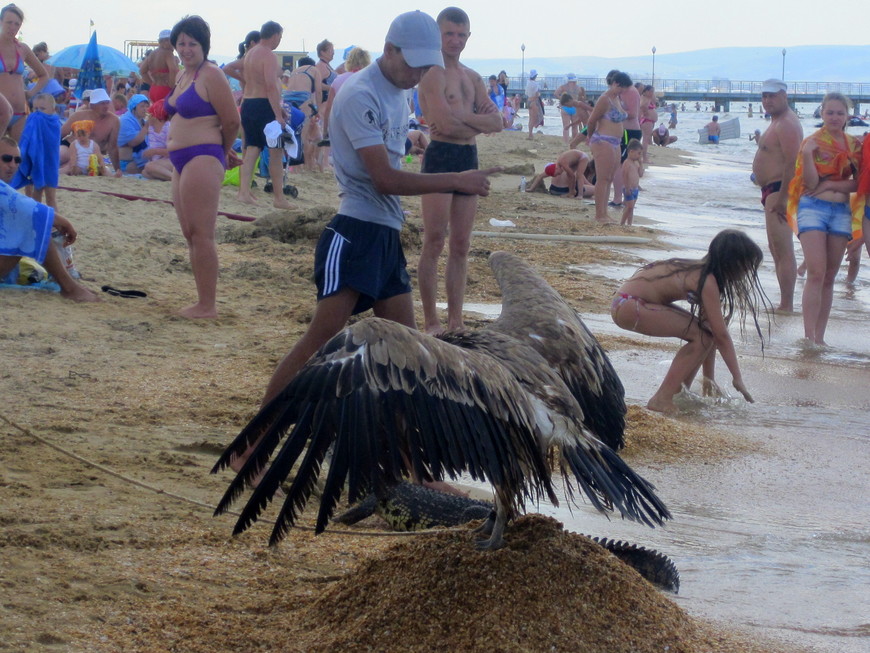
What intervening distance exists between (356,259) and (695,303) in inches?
109

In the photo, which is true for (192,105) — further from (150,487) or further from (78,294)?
(150,487)

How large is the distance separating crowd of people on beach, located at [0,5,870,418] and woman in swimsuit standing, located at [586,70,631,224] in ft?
13.5

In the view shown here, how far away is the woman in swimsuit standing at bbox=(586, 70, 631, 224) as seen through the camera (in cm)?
1281

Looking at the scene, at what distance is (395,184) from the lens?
403 centimetres

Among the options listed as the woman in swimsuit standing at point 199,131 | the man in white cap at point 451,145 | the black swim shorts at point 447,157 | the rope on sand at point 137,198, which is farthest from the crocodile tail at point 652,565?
the rope on sand at point 137,198

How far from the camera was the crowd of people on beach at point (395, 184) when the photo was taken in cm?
412

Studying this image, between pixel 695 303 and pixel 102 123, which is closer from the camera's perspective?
pixel 695 303

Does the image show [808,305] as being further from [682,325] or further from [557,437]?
[557,437]

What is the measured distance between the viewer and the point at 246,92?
451 inches

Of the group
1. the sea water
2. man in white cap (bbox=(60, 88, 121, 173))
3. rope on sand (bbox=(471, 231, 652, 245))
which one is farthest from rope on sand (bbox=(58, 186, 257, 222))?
the sea water

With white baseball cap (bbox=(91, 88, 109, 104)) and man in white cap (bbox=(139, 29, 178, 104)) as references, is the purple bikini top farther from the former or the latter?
white baseball cap (bbox=(91, 88, 109, 104))

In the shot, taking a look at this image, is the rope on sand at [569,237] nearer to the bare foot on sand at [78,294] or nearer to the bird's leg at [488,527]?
the bare foot on sand at [78,294]

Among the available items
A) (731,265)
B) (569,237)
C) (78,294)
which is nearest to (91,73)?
(569,237)

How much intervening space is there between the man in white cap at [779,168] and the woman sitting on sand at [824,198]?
0.52 meters
